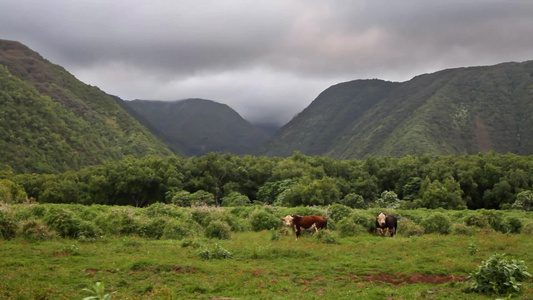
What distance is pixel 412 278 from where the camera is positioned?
1280 cm

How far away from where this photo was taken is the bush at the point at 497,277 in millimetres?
10445

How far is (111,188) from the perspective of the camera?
6347 centimetres

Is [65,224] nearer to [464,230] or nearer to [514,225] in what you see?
[464,230]

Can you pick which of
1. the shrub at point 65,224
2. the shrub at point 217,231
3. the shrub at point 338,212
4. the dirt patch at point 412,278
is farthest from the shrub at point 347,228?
the shrub at point 65,224

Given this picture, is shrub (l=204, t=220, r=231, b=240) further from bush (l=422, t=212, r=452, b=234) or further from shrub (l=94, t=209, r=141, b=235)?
bush (l=422, t=212, r=452, b=234)

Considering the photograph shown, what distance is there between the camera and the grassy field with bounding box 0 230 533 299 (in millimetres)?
10805

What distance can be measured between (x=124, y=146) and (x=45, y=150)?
4119cm

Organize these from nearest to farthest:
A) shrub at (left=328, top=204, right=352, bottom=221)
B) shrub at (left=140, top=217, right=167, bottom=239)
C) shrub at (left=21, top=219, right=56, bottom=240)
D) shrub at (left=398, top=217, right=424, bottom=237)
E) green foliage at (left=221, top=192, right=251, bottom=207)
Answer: shrub at (left=21, top=219, right=56, bottom=240) < shrub at (left=140, top=217, right=167, bottom=239) < shrub at (left=398, top=217, right=424, bottom=237) < shrub at (left=328, top=204, right=352, bottom=221) < green foliage at (left=221, top=192, right=251, bottom=207)

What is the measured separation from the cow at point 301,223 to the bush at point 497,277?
37.7 ft

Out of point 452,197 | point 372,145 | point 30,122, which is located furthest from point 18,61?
point 452,197

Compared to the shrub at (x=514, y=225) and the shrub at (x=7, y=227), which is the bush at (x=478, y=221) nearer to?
the shrub at (x=514, y=225)

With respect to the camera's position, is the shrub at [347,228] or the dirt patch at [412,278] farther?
the shrub at [347,228]

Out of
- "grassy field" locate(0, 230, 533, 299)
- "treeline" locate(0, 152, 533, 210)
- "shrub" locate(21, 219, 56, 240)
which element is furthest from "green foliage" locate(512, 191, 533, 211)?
"shrub" locate(21, 219, 56, 240)

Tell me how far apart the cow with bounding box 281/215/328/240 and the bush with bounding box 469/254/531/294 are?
37.7 ft
